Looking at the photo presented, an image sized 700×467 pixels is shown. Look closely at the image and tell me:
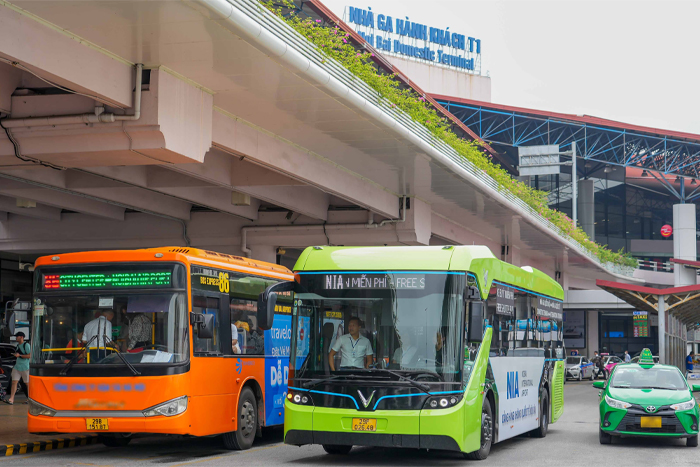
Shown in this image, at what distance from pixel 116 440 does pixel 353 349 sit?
5.15 m

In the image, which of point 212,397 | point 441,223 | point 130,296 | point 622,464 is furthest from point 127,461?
point 441,223

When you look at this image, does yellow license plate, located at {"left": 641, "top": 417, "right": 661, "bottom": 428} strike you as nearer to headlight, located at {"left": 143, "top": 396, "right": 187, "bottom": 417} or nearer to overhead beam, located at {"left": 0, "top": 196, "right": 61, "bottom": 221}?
headlight, located at {"left": 143, "top": 396, "right": 187, "bottom": 417}

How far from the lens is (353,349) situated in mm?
11406

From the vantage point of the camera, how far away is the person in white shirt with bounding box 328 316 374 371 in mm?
11359

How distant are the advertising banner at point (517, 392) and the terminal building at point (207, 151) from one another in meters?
5.41

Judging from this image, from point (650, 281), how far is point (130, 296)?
202 ft

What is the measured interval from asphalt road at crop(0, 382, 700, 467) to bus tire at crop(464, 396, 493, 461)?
0.11 m

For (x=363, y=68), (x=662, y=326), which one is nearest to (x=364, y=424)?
(x=363, y=68)

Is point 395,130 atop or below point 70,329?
atop

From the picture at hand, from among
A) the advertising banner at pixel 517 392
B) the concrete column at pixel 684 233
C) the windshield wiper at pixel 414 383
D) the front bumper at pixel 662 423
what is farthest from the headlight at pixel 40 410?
the concrete column at pixel 684 233

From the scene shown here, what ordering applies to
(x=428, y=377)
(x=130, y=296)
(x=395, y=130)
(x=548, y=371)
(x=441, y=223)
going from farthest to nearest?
(x=441, y=223)
(x=395, y=130)
(x=548, y=371)
(x=130, y=296)
(x=428, y=377)

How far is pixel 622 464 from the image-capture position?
1234 centimetres

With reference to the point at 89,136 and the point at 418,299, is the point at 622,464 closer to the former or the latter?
the point at 418,299

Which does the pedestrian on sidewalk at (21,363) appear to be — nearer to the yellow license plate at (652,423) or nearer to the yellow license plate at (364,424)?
the yellow license plate at (364,424)
